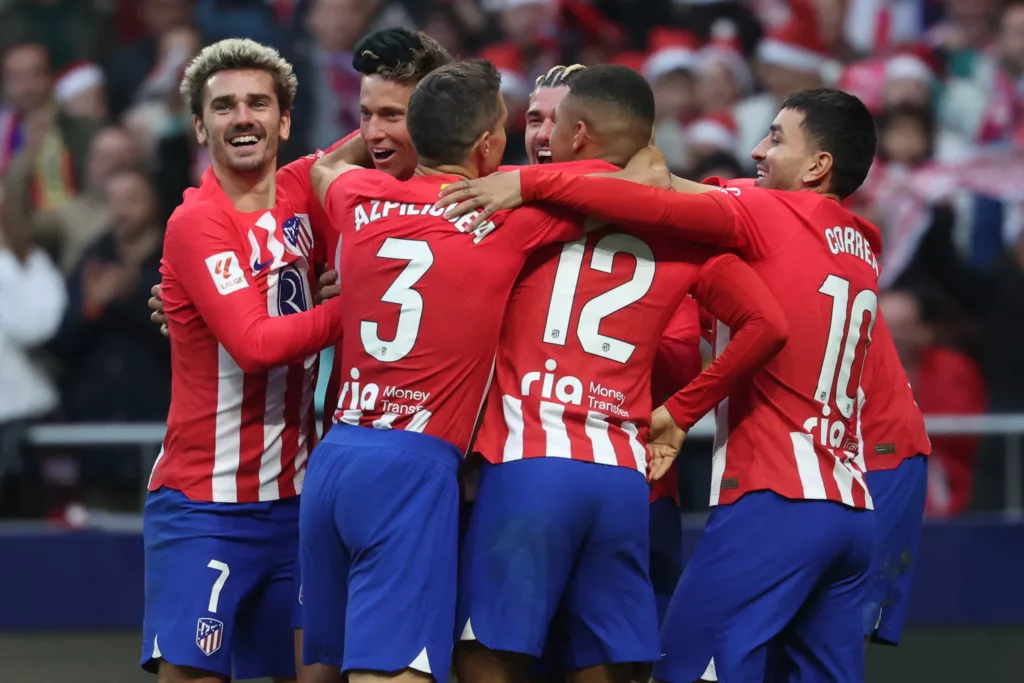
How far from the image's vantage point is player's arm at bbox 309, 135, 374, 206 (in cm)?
381

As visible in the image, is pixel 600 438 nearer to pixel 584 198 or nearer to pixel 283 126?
pixel 584 198

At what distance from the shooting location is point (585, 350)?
3.56m

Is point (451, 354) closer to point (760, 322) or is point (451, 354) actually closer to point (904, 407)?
point (760, 322)

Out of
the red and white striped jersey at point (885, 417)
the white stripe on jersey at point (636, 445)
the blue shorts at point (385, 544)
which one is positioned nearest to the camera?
the blue shorts at point (385, 544)

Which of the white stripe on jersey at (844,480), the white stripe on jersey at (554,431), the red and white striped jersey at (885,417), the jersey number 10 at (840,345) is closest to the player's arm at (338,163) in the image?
the white stripe on jersey at (554,431)

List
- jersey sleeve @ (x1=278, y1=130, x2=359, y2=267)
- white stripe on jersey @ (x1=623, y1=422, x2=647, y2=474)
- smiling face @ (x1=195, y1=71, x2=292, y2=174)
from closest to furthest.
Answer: white stripe on jersey @ (x1=623, y1=422, x2=647, y2=474) < smiling face @ (x1=195, y1=71, x2=292, y2=174) < jersey sleeve @ (x1=278, y1=130, x2=359, y2=267)

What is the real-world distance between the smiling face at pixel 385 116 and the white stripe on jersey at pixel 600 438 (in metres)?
Answer: 1.03

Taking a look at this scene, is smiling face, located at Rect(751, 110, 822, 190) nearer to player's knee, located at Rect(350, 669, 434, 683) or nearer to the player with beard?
the player with beard

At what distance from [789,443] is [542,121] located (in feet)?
3.88

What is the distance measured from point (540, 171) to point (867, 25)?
4.76m

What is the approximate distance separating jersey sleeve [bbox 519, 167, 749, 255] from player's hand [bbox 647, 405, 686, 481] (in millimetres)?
496

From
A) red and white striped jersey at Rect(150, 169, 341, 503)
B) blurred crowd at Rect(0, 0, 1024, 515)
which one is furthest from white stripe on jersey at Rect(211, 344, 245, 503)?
blurred crowd at Rect(0, 0, 1024, 515)

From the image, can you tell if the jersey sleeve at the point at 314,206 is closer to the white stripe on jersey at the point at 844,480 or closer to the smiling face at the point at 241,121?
the smiling face at the point at 241,121

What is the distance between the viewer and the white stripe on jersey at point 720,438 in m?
3.82
